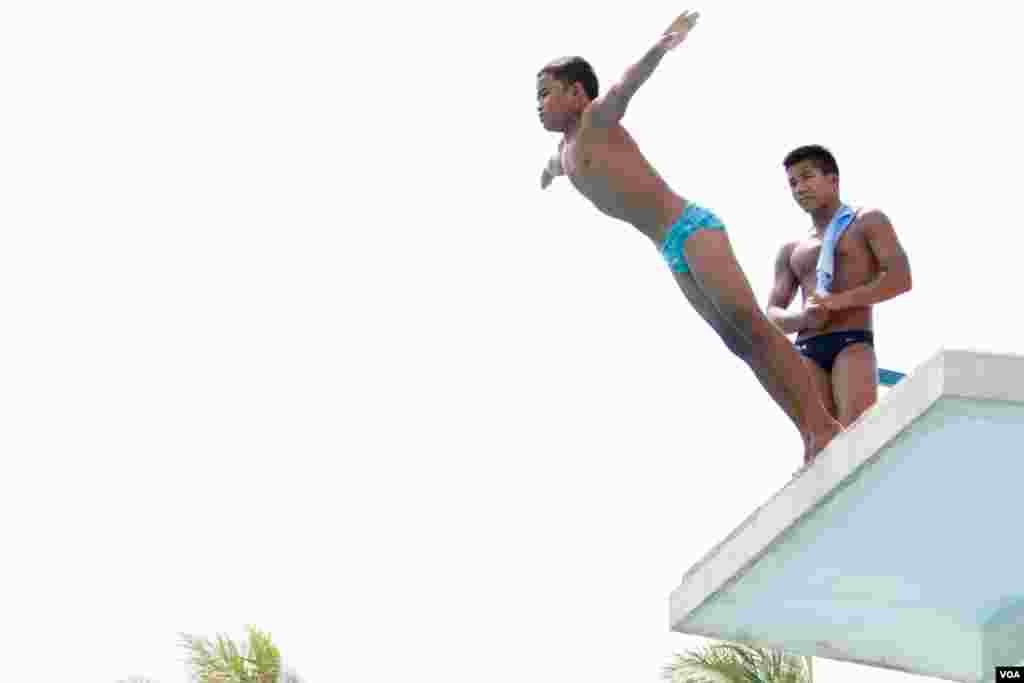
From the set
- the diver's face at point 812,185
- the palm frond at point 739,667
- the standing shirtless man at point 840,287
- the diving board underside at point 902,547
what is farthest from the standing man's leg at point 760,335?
the palm frond at point 739,667

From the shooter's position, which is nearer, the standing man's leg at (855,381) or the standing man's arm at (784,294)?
the standing man's leg at (855,381)

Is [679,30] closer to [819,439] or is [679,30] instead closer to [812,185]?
[812,185]

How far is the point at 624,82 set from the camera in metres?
12.9

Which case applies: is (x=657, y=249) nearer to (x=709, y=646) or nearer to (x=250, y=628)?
(x=709, y=646)

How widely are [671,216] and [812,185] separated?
1.12 meters

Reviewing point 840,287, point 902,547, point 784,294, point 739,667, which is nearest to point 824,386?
point 840,287

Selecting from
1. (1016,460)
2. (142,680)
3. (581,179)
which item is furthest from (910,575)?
(142,680)

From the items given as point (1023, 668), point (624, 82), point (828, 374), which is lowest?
point (1023, 668)

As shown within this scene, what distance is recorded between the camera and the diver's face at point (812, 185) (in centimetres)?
1390

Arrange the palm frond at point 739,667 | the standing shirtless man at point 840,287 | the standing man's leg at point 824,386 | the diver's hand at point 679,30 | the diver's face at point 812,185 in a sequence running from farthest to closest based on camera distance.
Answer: the palm frond at point 739,667
the diver's face at point 812,185
the standing man's leg at point 824,386
the standing shirtless man at point 840,287
the diver's hand at point 679,30

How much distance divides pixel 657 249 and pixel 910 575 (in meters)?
2.29

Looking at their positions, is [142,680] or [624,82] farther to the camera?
[142,680]

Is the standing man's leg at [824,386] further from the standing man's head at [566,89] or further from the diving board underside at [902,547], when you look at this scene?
the standing man's head at [566,89]

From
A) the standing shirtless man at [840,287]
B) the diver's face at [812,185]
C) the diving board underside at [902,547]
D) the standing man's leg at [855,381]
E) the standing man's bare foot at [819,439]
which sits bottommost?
the diving board underside at [902,547]
